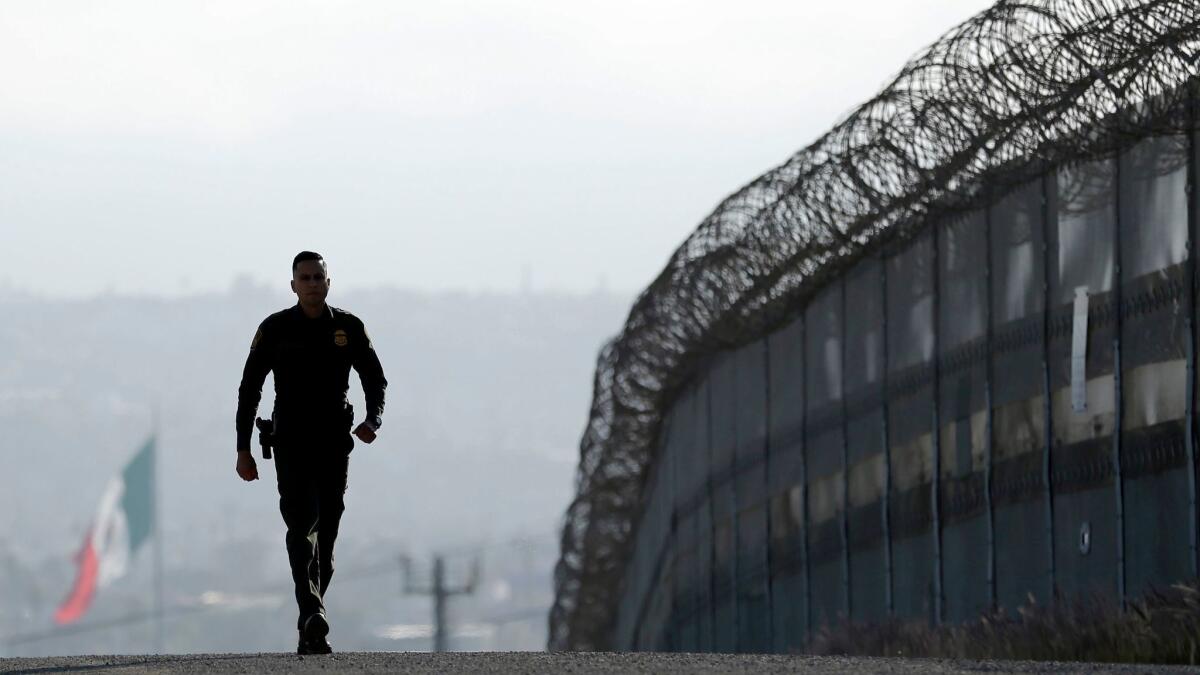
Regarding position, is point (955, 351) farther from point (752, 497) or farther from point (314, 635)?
point (314, 635)

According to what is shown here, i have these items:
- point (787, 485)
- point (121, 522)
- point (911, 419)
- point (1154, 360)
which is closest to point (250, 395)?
point (1154, 360)

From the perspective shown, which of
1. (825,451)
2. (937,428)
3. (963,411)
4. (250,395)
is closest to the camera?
(250,395)

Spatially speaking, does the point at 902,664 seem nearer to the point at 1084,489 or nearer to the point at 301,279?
the point at 301,279

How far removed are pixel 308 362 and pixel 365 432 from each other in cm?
42

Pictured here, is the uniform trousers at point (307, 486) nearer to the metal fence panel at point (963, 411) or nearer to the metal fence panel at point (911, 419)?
the metal fence panel at point (963, 411)

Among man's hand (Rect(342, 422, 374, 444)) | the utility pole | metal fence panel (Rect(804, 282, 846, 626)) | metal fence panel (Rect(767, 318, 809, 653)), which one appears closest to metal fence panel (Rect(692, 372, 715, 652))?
metal fence panel (Rect(767, 318, 809, 653))

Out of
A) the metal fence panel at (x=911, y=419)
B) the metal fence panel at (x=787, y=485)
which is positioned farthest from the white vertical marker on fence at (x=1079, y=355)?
the metal fence panel at (x=787, y=485)

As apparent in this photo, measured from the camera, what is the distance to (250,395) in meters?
12.7

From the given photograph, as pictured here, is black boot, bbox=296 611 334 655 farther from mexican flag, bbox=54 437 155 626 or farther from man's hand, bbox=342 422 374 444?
mexican flag, bbox=54 437 155 626

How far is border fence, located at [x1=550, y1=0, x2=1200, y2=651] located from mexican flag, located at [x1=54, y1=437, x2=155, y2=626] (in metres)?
97.6

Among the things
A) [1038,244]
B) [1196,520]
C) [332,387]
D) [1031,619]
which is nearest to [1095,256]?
[1038,244]

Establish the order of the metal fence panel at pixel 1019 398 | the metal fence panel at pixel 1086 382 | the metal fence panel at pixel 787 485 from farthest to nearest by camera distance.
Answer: the metal fence panel at pixel 787 485 < the metal fence panel at pixel 1019 398 < the metal fence panel at pixel 1086 382

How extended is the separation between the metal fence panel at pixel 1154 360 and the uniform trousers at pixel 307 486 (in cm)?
595

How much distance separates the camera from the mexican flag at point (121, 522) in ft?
418
